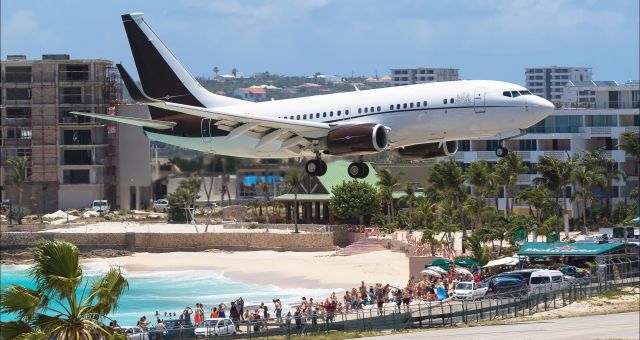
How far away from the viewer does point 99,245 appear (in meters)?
129

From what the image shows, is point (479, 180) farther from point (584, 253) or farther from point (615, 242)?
point (584, 253)

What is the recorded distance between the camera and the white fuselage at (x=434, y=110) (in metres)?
63.3

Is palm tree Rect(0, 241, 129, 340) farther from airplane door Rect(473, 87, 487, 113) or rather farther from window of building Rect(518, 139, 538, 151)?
window of building Rect(518, 139, 538, 151)

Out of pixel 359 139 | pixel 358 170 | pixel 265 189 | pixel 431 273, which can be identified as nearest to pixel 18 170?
pixel 265 189

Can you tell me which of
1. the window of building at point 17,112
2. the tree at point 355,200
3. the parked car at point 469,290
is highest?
the window of building at point 17,112

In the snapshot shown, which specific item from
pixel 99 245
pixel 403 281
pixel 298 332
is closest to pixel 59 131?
pixel 99 245

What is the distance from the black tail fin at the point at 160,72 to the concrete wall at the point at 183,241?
134 feet

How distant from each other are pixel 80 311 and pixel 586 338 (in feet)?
63.0

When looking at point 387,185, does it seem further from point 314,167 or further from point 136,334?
point 136,334

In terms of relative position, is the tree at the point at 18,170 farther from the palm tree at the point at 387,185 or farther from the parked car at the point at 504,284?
the parked car at the point at 504,284

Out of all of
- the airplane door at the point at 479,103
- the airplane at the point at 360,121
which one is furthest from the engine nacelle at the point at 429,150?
the airplane door at the point at 479,103

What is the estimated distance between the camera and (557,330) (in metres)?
53.2

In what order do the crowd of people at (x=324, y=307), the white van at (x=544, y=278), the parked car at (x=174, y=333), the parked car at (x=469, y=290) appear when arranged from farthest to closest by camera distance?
the parked car at (x=469, y=290)
the white van at (x=544, y=278)
the crowd of people at (x=324, y=307)
the parked car at (x=174, y=333)

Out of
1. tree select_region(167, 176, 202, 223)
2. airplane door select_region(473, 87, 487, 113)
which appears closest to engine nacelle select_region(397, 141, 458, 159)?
airplane door select_region(473, 87, 487, 113)
